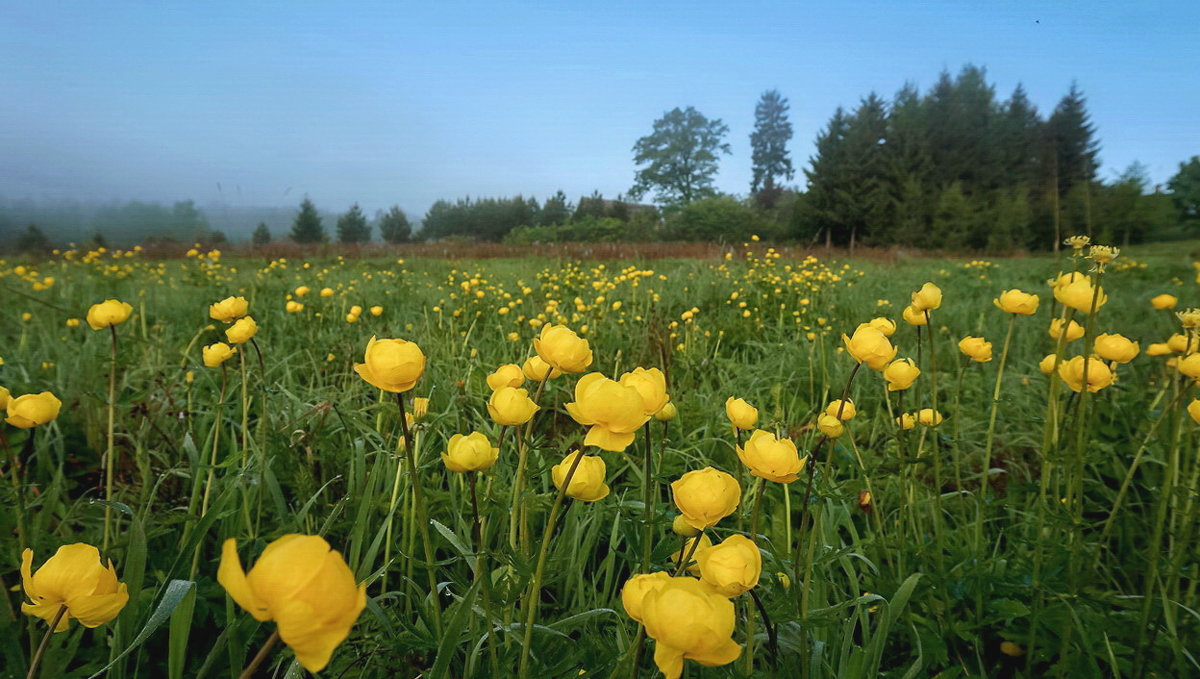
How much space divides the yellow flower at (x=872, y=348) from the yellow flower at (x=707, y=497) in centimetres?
45

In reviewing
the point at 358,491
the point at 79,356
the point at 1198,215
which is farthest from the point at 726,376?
the point at 1198,215

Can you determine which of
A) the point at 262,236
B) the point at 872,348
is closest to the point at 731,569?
the point at 872,348

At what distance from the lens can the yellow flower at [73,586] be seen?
561 mm

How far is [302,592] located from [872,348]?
855 millimetres

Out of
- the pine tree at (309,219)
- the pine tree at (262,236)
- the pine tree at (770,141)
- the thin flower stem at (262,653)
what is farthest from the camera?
the pine tree at (770,141)

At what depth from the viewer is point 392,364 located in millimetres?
613

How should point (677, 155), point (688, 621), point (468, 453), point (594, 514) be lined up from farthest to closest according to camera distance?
point (677, 155)
point (594, 514)
point (468, 453)
point (688, 621)

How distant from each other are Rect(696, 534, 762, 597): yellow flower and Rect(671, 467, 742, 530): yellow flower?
0.16ft

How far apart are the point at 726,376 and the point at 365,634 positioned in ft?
5.30

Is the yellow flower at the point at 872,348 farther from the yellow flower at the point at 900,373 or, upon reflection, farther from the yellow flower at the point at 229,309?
the yellow flower at the point at 229,309

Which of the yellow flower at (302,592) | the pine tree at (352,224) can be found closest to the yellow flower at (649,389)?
the yellow flower at (302,592)

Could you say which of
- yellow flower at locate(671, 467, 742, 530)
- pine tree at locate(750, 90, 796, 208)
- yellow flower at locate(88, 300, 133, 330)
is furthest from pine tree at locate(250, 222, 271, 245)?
pine tree at locate(750, 90, 796, 208)

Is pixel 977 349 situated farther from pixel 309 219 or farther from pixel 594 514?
pixel 309 219

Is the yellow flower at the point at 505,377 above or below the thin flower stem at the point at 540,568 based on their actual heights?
above
